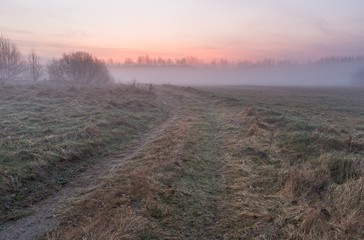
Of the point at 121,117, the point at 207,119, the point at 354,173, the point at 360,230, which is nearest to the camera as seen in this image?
the point at 360,230

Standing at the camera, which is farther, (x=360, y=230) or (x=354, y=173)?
(x=354, y=173)

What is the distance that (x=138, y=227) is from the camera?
18.1ft

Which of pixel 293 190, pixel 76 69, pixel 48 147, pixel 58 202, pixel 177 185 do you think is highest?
pixel 76 69

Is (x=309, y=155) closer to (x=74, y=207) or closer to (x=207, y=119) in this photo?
(x=74, y=207)

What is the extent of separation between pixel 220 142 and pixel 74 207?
7.79m

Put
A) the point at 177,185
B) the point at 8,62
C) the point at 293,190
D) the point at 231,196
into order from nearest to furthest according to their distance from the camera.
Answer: the point at 293,190 → the point at 231,196 → the point at 177,185 → the point at 8,62

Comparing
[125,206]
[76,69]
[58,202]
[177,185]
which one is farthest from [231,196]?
[76,69]

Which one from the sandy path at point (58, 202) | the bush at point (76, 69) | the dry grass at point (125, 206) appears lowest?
the sandy path at point (58, 202)

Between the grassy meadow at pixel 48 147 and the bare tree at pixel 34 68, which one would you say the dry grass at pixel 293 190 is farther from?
the bare tree at pixel 34 68

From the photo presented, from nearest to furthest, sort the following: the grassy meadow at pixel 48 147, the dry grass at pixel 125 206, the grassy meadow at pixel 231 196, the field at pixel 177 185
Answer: the dry grass at pixel 125 206 → the grassy meadow at pixel 231 196 → the field at pixel 177 185 → the grassy meadow at pixel 48 147

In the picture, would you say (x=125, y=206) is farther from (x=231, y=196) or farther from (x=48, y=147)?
(x=48, y=147)

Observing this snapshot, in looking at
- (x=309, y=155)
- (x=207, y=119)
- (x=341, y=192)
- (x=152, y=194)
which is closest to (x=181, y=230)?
(x=152, y=194)

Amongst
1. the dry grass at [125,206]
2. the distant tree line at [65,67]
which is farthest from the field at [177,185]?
the distant tree line at [65,67]

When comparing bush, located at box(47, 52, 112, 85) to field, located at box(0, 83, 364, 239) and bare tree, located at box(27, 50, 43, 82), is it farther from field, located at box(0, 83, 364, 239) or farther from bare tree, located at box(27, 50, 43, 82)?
field, located at box(0, 83, 364, 239)
